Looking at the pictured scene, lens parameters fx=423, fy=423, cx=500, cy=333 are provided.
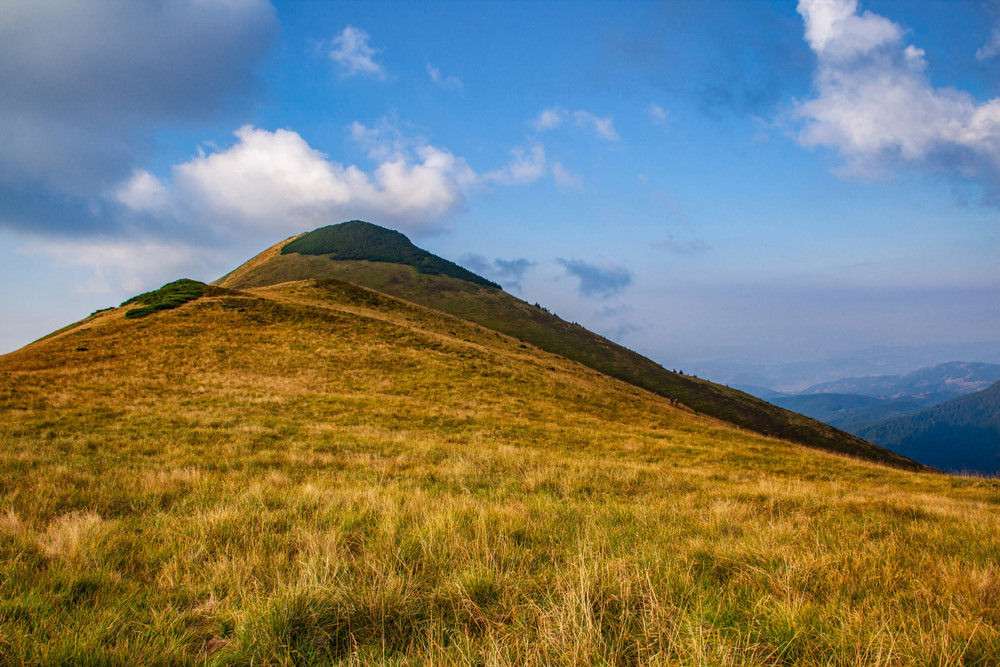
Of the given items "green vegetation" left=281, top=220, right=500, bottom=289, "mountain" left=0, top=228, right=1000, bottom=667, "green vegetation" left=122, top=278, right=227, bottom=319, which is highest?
"green vegetation" left=281, top=220, right=500, bottom=289

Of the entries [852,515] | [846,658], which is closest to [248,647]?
[846,658]

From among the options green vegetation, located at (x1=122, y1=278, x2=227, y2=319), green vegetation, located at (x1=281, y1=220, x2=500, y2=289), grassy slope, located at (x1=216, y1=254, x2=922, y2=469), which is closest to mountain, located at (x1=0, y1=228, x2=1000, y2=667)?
green vegetation, located at (x1=122, y1=278, x2=227, y2=319)

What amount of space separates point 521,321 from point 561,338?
13536 mm

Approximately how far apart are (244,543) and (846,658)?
4660 mm

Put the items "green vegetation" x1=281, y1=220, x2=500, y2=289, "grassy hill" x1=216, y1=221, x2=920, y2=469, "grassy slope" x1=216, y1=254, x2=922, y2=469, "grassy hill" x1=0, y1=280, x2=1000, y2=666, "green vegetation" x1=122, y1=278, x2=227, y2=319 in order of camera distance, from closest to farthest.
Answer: "grassy hill" x1=0, y1=280, x2=1000, y2=666 → "green vegetation" x1=122, y1=278, x2=227, y2=319 → "grassy slope" x1=216, y1=254, x2=922, y2=469 → "grassy hill" x1=216, y1=221, x2=920, y2=469 → "green vegetation" x1=281, y1=220, x2=500, y2=289

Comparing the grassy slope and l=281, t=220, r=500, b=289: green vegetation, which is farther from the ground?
l=281, t=220, r=500, b=289: green vegetation

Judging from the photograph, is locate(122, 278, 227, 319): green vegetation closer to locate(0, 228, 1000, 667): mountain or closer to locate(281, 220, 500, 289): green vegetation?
locate(0, 228, 1000, 667): mountain

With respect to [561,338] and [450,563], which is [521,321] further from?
[450,563]

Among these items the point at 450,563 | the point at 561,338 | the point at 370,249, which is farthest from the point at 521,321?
the point at 450,563

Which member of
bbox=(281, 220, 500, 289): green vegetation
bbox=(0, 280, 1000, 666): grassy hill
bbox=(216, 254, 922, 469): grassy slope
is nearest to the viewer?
bbox=(0, 280, 1000, 666): grassy hill

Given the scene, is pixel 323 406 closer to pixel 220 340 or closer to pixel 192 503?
pixel 192 503

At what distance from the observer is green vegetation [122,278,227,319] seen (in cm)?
3806

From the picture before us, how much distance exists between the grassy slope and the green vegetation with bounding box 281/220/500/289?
7410mm

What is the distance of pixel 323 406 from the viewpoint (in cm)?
1930
